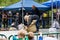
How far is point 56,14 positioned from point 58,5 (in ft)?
3.37

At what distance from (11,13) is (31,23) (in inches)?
201

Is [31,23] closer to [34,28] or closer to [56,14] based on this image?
[34,28]

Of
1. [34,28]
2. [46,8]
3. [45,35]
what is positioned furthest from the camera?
[46,8]

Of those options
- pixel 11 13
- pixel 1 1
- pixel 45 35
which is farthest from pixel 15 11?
pixel 45 35

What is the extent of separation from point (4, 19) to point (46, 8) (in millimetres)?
2142

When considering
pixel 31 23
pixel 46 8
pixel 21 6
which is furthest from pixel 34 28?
pixel 46 8

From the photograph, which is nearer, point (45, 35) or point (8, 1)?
point (45, 35)

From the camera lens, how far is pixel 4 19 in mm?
10688

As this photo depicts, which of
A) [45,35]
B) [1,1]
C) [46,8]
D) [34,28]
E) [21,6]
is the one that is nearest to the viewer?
[45,35]

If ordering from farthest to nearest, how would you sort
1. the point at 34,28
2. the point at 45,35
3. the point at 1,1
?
1. the point at 1,1
2. the point at 34,28
3. the point at 45,35

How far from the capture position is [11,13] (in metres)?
11.8

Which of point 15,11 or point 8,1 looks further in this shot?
point 8,1

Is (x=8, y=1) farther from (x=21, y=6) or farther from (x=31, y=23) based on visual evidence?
(x=31, y=23)

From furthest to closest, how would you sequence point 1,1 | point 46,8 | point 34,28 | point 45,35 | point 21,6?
point 1,1 → point 46,8 → point 21,6 → point 34,28 → point 45,35
